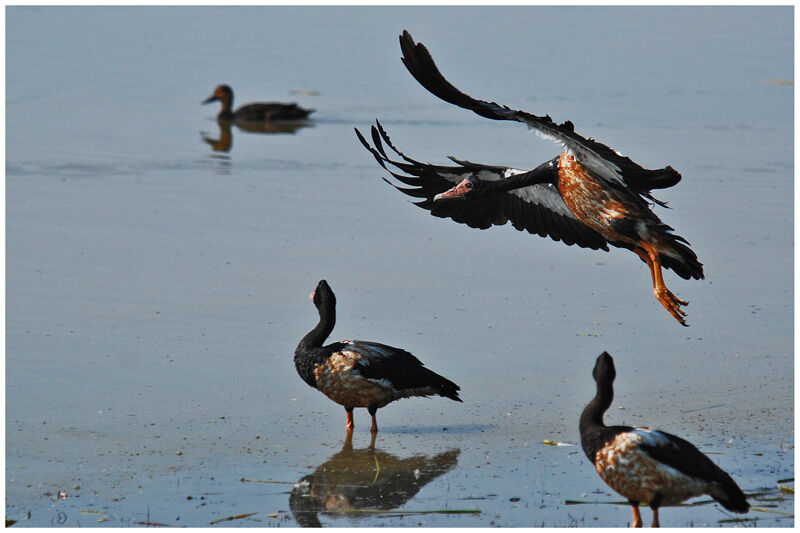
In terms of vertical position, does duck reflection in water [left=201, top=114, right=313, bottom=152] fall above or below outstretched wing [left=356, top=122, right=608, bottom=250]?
above

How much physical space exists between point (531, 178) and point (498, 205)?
0.92 m

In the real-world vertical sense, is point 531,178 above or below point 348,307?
above

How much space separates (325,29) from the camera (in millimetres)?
30469

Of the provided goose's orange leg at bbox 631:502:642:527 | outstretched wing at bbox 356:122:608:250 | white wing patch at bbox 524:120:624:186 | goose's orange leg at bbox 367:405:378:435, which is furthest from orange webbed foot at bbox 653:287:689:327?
goose's orange leg at bbox 367:405:378:435

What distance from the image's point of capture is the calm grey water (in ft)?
25.2

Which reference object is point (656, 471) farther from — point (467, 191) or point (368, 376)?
point (467, 191)

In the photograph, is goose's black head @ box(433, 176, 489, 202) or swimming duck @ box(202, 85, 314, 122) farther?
swimming duck @ box(202, 85, 314, 122)

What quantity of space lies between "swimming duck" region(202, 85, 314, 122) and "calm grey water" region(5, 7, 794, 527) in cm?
49

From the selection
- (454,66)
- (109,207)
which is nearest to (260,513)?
(109,207)

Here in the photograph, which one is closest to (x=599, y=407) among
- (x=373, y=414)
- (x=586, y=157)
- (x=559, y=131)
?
(x=559, y=131)

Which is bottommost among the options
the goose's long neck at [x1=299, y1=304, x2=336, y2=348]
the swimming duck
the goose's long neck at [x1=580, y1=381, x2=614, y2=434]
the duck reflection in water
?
the goose's long neck at [x1=580, y1=381, x2=614, y2=434]

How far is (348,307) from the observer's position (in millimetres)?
11414

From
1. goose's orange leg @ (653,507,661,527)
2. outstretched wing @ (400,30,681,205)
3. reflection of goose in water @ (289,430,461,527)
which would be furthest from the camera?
outstretched wing @ (400,30,681,205)

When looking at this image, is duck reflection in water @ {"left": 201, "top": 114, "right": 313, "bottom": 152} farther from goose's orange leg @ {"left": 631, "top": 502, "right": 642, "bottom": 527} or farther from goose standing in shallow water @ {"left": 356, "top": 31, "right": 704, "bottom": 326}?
goose's orange leg @ {"left": 631, "top": 502, "right": 642, "bottom": 527}
